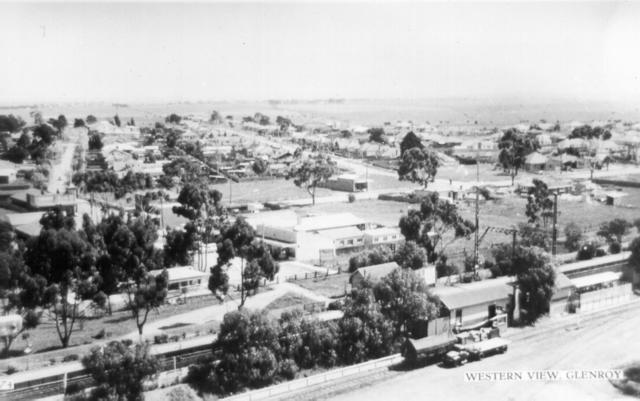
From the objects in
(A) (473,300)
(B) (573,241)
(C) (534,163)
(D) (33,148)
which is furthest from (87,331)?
(C) (534,163)

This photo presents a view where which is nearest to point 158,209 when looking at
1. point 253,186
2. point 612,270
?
point 253,186

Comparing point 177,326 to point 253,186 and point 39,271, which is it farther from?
point 253,186

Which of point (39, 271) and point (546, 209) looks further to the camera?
point (546, 209)

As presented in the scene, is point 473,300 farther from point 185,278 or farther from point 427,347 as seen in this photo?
point 185,278

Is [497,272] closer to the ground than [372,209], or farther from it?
closer to the ground

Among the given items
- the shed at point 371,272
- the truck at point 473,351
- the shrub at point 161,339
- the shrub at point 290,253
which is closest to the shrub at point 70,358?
the shrub at point 161,339

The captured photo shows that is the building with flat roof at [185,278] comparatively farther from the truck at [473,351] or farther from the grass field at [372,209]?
the grass field at [372,209]

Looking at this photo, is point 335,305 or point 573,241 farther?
point 573,241

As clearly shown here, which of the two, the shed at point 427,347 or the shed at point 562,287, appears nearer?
the shed at point 427,347
